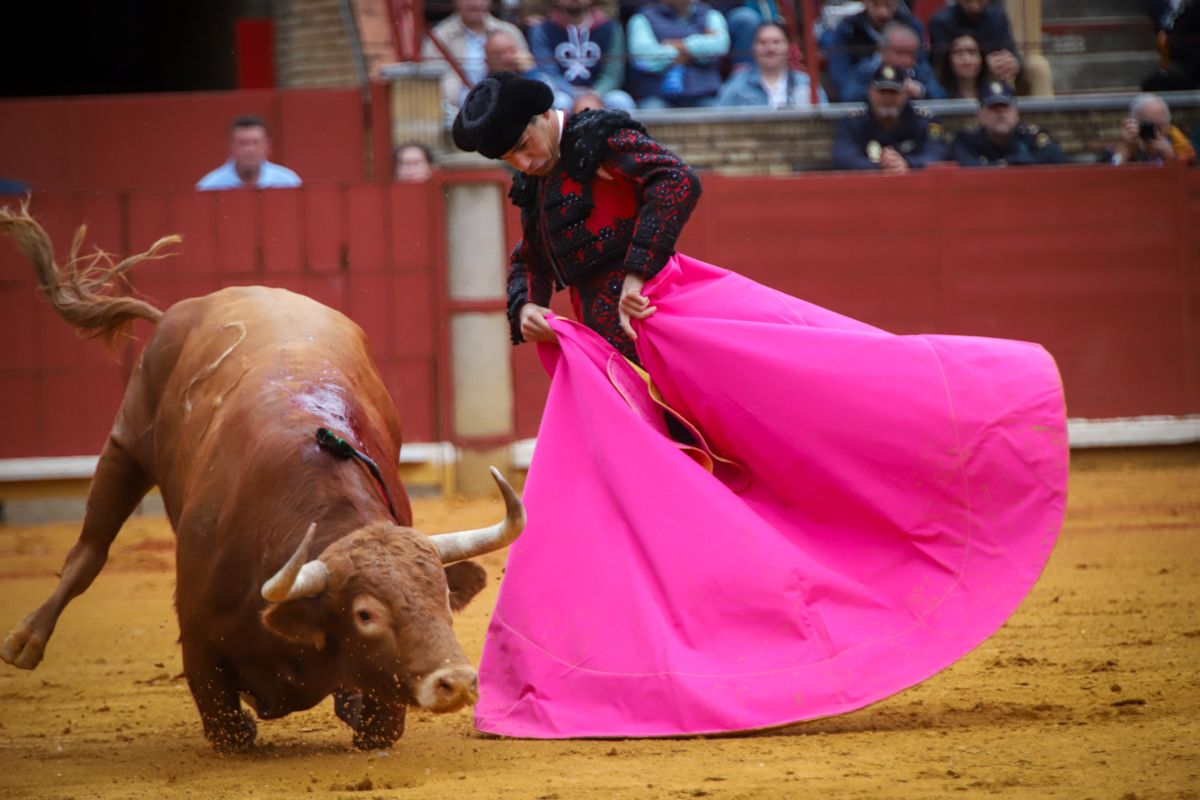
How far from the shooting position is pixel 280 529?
3.17m

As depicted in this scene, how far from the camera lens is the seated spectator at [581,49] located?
8594mm

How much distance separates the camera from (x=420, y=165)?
8117 mm

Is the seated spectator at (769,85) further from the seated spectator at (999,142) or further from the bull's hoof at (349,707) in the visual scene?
the bull's hoof at (349,707)

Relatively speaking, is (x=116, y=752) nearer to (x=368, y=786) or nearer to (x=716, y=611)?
(x=368, y=786)

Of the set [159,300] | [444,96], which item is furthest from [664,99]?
[159,300]

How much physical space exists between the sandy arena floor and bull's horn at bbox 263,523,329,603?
1.12 feet

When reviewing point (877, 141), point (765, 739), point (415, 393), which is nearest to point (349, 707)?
point (765, 739)

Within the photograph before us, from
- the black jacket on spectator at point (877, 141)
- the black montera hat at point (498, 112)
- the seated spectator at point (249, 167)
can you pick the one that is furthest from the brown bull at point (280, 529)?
the black jacket on spectator at point (877, 141)

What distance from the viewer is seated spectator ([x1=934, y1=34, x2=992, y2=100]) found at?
9.01 meters

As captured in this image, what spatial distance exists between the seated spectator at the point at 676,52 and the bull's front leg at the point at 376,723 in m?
5.95

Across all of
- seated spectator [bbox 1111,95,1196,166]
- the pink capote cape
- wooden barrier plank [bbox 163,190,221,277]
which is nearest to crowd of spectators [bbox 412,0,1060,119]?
seated spectator [bbox 1111,95,1196,166]

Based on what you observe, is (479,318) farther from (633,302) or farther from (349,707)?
(349,707)

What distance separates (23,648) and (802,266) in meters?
5.12

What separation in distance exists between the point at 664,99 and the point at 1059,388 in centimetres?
572
